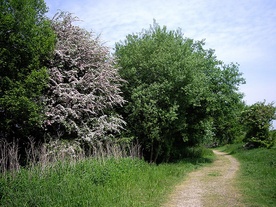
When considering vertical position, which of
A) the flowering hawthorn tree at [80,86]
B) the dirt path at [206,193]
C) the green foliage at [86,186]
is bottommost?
the dirt path at [206,193]

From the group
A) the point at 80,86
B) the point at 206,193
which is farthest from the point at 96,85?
the point at 206,193

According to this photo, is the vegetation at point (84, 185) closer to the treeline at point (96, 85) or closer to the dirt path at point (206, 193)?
the dirt path at point (206, 193)

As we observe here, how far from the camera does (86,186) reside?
29.3 ft

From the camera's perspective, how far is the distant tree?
24.1 metres

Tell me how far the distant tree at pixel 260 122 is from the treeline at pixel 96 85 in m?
4.80

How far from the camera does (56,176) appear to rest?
927 centimetres

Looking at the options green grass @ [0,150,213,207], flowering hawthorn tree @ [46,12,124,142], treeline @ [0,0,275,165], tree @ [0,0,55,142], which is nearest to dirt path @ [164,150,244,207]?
green grass @ [0,150,213,207]

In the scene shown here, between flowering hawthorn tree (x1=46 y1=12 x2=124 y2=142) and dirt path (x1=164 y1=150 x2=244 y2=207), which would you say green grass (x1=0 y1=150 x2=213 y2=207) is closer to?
dirt path (x1=164 y1=150 x2=244 y2=207)

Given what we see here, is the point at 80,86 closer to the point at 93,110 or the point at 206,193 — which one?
the point at 93,110

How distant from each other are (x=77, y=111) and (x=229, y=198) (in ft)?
26.9

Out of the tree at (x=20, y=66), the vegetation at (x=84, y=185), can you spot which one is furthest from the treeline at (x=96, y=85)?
the vegetation at (x=84, y=185)

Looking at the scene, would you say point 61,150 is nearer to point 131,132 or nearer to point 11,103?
point 11,103

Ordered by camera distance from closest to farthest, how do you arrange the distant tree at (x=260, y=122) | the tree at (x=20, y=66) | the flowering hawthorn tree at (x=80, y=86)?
the tree at (x=20, y=66), the flowering hawthorn tree at (x=80, y=86), the distant tree at (x=260, y=122)

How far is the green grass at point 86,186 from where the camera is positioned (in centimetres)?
780
